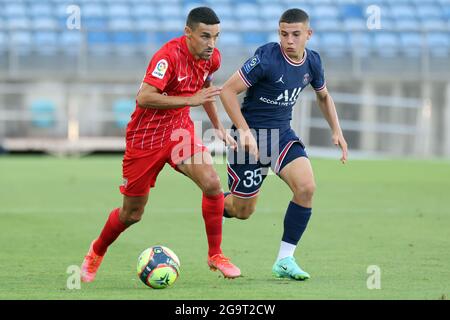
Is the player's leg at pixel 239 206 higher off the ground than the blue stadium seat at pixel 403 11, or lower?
lower

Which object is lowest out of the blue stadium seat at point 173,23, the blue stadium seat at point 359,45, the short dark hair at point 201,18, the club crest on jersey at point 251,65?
the club crest on jersey at point 251,65

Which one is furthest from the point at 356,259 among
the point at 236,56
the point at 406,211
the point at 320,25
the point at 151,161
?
the point at 320,25

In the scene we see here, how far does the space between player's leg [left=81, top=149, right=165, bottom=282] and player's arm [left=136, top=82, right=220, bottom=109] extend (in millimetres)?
477

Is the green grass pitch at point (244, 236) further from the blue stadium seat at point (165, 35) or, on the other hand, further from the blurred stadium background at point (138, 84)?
the blue stadium seat at point (165, 35)

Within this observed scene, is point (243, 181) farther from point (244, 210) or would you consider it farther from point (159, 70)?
point (159, 70)

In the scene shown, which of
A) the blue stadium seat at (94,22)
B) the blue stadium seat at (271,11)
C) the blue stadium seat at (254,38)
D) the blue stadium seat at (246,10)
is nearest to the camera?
the blue stadium seat at (254,38)

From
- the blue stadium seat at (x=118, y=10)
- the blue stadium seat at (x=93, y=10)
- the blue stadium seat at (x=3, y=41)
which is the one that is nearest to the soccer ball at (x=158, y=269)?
the blue stadium seat at (x=3, y=41)

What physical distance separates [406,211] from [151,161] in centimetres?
593

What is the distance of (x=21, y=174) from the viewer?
18.4m

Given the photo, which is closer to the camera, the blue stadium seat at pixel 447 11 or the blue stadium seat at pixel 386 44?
the blue stadium seat at pixel 386 44

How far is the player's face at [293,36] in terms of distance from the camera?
8086 mm

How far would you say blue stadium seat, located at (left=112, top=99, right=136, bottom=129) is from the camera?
926 inches

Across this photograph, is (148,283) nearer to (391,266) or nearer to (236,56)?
(391,266)

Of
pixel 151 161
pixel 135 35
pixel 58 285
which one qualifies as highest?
pixel 135 35
